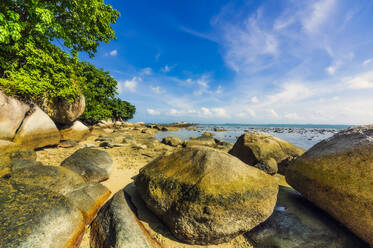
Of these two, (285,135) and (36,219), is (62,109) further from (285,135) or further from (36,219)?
(285,135)

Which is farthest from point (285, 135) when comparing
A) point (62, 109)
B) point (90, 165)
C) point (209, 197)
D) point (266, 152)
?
point (62, 109)

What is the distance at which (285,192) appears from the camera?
4.12m

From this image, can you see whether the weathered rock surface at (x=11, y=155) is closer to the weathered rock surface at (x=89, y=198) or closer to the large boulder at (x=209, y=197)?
the weathered rock surface at (x=89, y=198)

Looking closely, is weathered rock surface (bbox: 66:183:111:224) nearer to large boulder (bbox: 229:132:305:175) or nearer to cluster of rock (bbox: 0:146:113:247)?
cluster of rock (bbox: 0:146:113:247)

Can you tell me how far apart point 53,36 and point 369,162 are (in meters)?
14.1

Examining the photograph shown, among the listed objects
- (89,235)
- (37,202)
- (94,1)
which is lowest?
(89,235)

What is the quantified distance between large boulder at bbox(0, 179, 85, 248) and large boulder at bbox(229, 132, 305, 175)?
6807mm

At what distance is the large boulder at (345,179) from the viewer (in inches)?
97.3

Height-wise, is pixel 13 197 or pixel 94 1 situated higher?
pixel 94 1

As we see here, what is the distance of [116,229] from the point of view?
8.27 feet

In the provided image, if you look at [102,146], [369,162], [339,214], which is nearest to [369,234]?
[339,214]

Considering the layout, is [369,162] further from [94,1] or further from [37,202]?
[94,1]

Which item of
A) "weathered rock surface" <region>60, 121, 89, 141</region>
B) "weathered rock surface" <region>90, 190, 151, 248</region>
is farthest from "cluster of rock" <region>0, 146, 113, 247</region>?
"weathered rock surface" <region>60, 121, 89, 141</region>

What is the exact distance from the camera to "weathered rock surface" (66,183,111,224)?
3.02m
